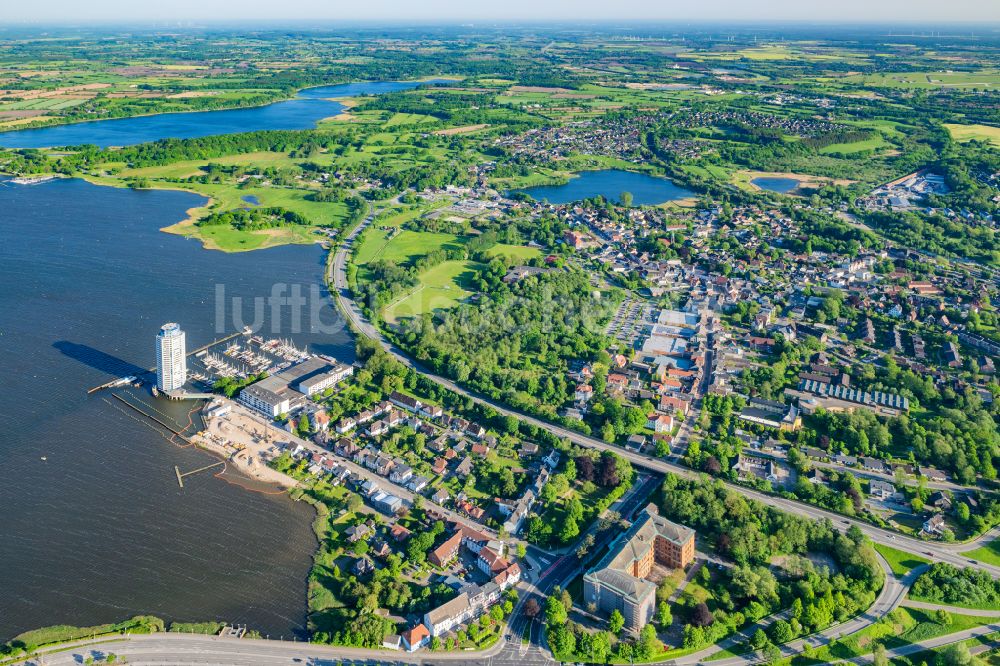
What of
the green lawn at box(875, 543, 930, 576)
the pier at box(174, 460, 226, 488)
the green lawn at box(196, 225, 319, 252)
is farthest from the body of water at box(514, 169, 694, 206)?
the green lawn at box(875, 543, 930, 576)

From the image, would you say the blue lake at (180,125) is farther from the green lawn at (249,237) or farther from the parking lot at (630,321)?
the parking lot at (630,321)

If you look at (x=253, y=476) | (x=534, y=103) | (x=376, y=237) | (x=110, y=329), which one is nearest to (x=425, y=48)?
(x=534, y=103)

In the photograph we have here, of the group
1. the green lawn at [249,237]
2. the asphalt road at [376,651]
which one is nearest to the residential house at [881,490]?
the asphalt road at [376,651]

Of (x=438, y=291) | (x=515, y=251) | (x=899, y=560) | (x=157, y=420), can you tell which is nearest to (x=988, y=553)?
(x=899, y=560)

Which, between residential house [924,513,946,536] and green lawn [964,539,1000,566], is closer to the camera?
green lawn [964,539,1000,566]

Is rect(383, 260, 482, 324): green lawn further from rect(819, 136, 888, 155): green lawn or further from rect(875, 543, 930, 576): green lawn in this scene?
rect(819, 136, 888, 155): green lawn

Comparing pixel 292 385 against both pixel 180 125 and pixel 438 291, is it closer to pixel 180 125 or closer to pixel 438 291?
pixel 438 291
